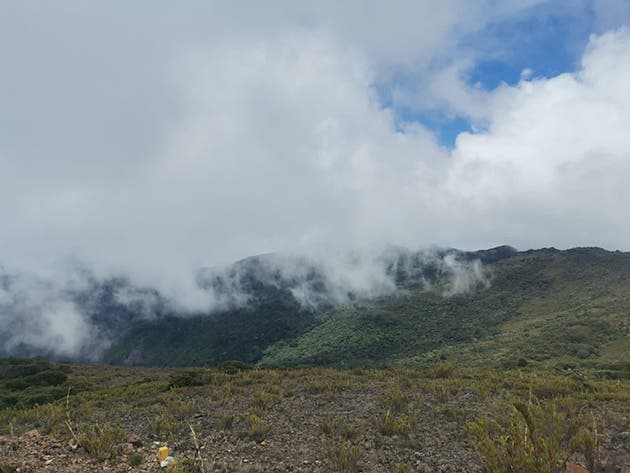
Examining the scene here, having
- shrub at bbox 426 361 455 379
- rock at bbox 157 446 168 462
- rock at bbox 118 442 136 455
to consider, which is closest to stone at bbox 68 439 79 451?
rock at bbox 118 442 136 455

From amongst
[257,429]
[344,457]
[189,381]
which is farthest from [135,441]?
[189,381]

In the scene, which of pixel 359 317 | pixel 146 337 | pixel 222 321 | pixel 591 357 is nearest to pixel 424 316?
pixel 359 317

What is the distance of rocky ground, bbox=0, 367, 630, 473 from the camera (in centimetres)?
814

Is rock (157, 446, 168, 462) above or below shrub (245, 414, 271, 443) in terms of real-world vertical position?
above

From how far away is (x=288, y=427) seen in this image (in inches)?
416

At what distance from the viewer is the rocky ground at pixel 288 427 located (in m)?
8.14

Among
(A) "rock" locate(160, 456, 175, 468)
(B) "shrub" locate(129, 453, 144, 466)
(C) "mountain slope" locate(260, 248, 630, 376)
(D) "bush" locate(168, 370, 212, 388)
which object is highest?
(D) "bush" locate(168, 370, 212, 388)

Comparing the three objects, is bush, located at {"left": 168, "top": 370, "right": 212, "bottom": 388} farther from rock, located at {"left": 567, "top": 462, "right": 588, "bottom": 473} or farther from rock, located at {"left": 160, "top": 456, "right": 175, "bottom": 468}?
rock, located at {"left": 567, "top": 462, "right": 588, "bottom": 473}

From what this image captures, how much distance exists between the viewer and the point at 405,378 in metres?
16.5

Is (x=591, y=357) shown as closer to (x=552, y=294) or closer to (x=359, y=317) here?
(x=552, y=294)

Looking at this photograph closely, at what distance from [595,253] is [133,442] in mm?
144909

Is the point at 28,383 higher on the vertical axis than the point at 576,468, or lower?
higher

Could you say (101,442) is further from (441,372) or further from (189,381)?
(441,372)

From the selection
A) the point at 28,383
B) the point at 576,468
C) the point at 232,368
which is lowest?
the point at 576,468
